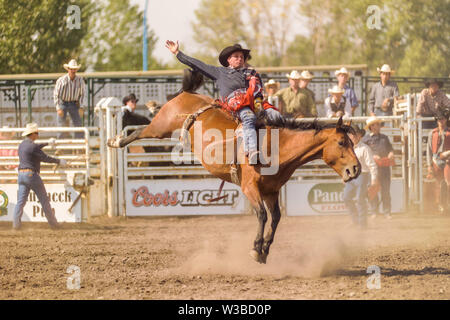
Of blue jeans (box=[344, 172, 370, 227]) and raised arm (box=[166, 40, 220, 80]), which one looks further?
blue jeans (box=[344, 172, 370, 227])

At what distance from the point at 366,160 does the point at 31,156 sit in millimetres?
5109

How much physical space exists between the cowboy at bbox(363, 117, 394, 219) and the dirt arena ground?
42cm

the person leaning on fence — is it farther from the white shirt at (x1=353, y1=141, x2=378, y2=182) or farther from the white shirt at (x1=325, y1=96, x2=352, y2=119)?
the white shirt at (x1=325, y1=96, x2=352, y2=119)

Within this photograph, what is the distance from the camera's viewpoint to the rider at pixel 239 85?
690 cm

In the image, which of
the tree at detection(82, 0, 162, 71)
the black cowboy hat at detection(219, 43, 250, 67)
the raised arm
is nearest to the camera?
the black cowboy hat at detection(219, 43, 250, 67)

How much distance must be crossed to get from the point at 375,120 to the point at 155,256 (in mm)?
4855

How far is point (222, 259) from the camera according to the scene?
759 centimetres

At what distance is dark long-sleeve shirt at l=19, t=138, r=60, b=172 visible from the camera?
10.3 m

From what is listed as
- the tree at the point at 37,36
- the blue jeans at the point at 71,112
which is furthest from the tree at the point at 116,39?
the blue jeans at the point at 71,112

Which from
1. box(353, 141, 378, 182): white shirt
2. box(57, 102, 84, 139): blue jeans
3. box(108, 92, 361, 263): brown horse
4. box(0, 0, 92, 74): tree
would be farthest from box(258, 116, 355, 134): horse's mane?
box(0, 0, 92, 74): tree

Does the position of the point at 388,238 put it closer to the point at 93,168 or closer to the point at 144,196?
the point at 144,196

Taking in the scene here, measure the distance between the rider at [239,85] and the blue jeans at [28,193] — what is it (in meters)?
4.11

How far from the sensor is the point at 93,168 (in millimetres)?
11609

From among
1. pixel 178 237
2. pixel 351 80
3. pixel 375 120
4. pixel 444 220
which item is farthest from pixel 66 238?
pixel 351 80
